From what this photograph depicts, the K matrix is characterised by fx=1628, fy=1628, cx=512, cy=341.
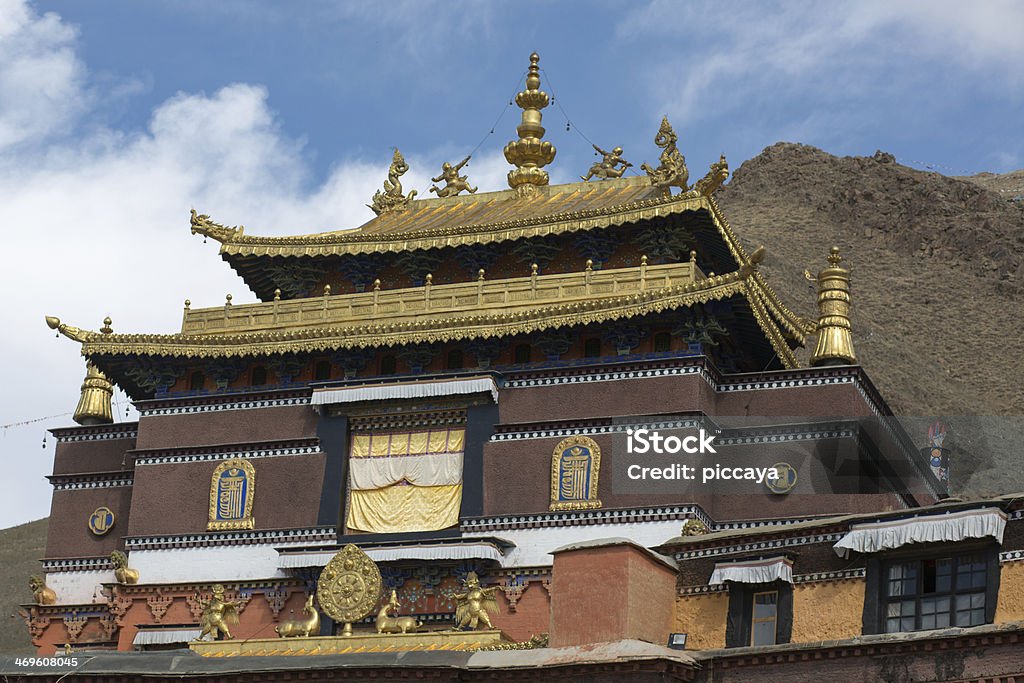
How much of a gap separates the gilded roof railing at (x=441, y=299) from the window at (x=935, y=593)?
8430mm

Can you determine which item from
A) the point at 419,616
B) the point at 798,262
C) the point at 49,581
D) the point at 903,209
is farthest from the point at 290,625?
the point at 903,209

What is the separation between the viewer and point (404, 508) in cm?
2883

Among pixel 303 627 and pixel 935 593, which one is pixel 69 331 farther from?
pixel 935 593

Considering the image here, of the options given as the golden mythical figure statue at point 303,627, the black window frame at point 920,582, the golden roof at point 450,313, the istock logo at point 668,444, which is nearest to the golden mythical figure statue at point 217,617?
the golden mythical figure statue at point 303,627

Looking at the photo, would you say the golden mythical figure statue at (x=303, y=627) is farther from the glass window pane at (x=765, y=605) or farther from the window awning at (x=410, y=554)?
the glass window pane at (x=765, y=605)

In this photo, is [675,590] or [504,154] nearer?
[675,590]

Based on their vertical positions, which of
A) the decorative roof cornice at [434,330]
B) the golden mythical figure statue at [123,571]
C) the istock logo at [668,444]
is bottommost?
the golden mythical figure statue at [123,571]

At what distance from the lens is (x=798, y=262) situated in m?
118

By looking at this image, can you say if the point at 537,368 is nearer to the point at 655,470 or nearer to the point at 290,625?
the point at 655,470

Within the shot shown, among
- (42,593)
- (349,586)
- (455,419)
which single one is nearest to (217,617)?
(349,586)

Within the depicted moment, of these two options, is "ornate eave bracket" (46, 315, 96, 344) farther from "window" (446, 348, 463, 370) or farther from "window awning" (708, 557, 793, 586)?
"window awning" (708, 557, 793, 586)

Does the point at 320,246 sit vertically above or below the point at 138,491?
above

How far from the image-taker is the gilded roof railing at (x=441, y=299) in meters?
29.1

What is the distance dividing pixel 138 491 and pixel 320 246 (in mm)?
6011
